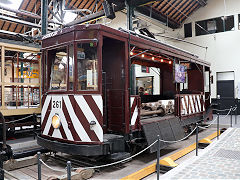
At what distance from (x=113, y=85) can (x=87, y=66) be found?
3.05ft

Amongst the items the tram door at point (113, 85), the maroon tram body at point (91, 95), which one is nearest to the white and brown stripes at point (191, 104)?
the maroon tram body at point (91, 95)

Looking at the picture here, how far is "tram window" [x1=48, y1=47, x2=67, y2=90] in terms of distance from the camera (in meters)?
4.98

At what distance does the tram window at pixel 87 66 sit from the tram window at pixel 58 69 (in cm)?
43

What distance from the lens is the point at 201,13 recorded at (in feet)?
55.6

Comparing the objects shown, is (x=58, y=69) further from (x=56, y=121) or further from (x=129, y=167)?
Answer: (x=129, y=167)

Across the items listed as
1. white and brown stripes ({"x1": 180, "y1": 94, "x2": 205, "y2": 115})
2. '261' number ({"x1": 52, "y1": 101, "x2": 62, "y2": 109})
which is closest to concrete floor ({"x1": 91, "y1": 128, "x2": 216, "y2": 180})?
white and brown stripes ({"x1": 180, "y1": 94, "x2": 205, "y2": 115})

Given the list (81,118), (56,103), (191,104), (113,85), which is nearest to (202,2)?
(191,104)

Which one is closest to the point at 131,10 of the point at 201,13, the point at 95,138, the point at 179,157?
the point at 201,13

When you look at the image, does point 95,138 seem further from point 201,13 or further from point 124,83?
point 201,13

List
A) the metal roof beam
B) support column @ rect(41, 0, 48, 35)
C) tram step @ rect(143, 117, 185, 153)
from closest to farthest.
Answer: tram step @ rect(143, 117, 185, 153) < support column @ rect(41, 0, 48, 35) < the metal roof beam

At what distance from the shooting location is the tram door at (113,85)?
521cm

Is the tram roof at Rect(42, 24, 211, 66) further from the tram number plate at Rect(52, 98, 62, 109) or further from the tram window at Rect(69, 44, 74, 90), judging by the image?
the tram number plate at Rect(52, 98, 62, 109)

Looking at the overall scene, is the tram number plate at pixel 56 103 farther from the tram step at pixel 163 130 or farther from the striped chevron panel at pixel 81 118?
the tram step at pixel 163 130

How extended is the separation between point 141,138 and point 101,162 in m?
1.13
